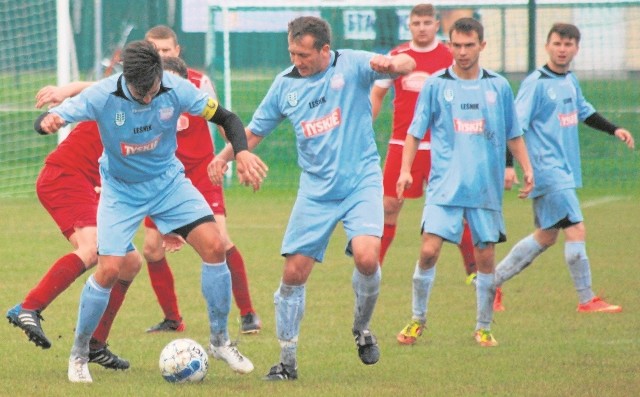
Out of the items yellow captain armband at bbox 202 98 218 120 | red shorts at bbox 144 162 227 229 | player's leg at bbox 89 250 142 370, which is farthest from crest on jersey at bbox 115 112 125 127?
red shorts at bbox 144 162 227 229

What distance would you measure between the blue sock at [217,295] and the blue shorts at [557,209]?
312 centimetres

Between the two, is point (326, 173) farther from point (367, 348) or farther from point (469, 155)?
point (469, 155)

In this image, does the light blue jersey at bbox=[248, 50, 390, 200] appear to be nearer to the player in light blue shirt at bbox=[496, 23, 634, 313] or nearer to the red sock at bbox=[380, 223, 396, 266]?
the player in light blue shirt at bbox=[496, 23, 634, 313]

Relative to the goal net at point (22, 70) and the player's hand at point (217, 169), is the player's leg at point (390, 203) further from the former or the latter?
the goal net at point (22, 70)

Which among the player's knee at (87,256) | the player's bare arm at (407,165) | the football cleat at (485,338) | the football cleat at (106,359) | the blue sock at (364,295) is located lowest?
the football cleat at (485,338)

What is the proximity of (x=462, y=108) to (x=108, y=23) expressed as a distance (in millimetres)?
13680

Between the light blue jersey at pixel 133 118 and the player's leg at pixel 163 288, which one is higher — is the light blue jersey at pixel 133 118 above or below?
above

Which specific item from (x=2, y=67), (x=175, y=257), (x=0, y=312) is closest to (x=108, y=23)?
(x=2, y=67)

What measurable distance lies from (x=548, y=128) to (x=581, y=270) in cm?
104

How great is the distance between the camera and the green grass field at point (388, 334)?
6664mm

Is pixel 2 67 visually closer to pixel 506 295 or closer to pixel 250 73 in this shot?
pixel 250 73

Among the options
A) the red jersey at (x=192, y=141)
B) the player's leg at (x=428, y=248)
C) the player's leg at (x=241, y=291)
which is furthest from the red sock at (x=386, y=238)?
the player's leg at (x=428, y=248)

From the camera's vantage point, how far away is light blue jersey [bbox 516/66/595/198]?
363 inches

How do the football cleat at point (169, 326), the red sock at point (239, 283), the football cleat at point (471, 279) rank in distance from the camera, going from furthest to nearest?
the football cleat at point (471, 279)
the red sock at point (239, 283)
the football cleat at point (169, 326)
